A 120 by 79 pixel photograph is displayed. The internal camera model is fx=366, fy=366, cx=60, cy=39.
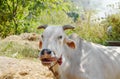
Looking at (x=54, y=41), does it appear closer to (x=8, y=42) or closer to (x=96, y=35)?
(x=8, y=42)

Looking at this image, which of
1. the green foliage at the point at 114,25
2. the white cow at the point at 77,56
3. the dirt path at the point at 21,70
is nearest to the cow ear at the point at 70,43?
the white cow at the point at 77,56

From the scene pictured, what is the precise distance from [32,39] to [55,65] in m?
6.29

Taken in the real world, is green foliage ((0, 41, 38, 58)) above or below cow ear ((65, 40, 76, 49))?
below

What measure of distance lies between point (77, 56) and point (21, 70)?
2194mm

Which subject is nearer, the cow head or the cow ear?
the cow head

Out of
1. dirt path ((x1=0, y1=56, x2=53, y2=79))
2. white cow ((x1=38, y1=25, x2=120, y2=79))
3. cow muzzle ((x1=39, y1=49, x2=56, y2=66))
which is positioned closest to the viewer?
cow muzzle ((x1=39, y1=49, x2=56, y2=66))

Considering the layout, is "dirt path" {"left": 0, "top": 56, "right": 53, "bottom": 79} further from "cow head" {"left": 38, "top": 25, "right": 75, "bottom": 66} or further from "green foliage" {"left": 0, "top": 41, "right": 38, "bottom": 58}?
"cow head" {"left": 38, "top": 25, "right": 75, "bottom": 66}

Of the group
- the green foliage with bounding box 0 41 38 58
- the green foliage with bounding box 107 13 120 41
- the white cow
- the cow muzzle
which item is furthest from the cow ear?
the green foliage with bounding box 107 13 120 41

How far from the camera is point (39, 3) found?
1378cm

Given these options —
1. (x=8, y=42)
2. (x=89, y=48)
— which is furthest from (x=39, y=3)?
(x=89, y=48)

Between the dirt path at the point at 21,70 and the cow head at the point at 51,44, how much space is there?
2.19 metres

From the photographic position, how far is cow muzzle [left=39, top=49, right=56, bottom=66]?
3.85 metres

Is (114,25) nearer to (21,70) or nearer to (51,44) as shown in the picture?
(21,70)

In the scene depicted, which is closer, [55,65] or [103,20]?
[55,65]
